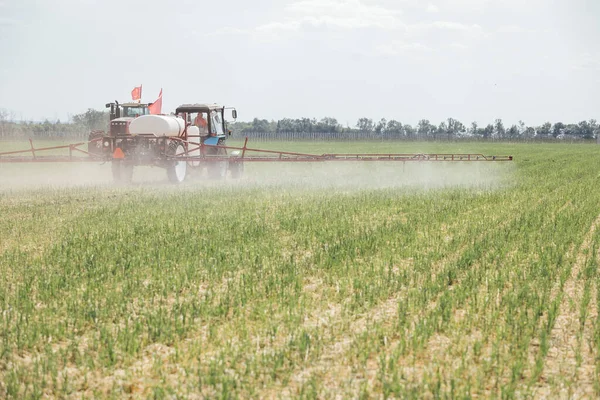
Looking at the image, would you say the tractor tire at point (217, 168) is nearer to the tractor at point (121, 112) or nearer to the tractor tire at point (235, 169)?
the tractor tire at point (235, 169)

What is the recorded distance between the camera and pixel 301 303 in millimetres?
6609

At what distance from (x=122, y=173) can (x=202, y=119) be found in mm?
3135

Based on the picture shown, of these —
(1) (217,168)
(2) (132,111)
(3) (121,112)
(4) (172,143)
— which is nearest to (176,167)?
(4) (172,143)

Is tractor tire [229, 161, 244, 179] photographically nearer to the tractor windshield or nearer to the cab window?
the cab window

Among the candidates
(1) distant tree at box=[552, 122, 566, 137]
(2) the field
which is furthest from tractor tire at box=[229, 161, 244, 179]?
(1) distant tree at box=[552, 122, 566, 137]

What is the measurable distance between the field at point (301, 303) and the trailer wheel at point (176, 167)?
20.7 feet

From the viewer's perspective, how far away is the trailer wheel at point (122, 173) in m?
20.4

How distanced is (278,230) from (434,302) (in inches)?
190

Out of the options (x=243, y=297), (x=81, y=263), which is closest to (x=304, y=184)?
(x=81, y=263)

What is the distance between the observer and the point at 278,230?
11219mm

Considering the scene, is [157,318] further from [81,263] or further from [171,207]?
[171,207]

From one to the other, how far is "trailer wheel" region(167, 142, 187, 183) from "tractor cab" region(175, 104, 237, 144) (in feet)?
3.48

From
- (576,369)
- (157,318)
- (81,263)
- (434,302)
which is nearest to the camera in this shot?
(576,369)

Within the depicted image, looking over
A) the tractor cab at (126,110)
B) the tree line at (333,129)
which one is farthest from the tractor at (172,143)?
the tree line at (333,129)
